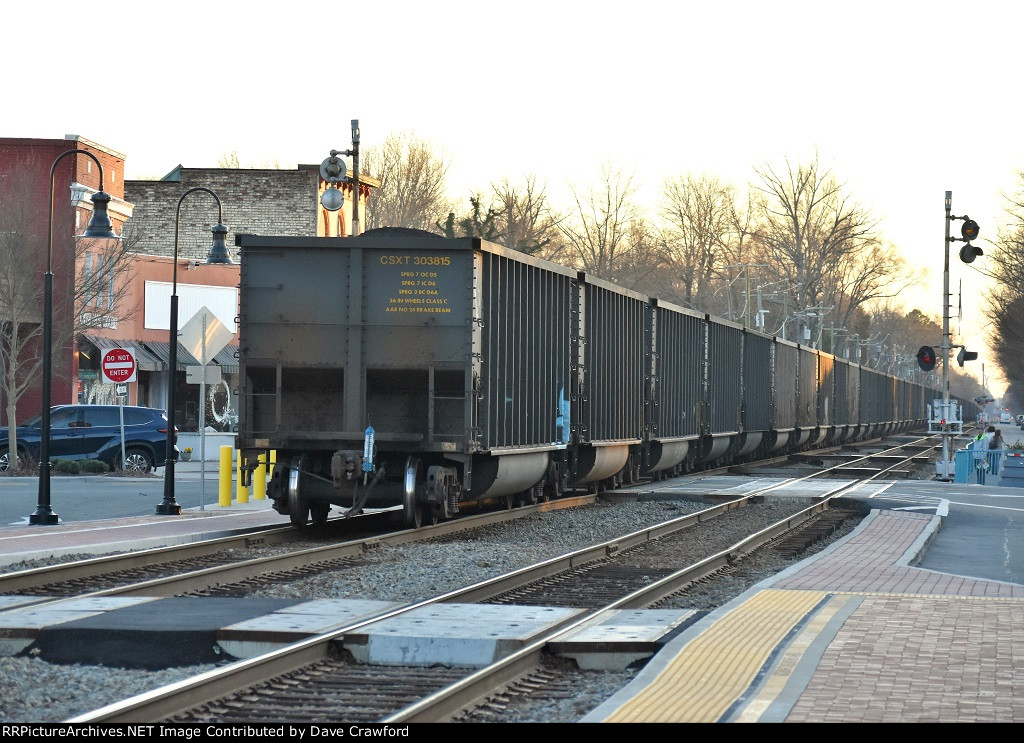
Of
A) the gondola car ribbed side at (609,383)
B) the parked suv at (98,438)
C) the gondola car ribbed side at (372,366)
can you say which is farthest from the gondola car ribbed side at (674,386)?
the parked suv at (98,438)

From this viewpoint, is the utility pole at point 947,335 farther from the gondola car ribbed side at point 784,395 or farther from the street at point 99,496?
the street at point 99,496

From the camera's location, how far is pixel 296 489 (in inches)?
700

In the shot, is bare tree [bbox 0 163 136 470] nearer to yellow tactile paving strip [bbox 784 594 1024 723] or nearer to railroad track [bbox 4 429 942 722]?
railroad track [bbox 4 429 942 722]

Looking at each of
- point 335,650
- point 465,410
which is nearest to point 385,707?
point 335,650

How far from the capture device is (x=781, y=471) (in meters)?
36.9

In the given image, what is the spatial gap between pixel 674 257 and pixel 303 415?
79.7 metres

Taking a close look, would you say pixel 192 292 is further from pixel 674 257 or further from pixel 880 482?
pixel 674 257

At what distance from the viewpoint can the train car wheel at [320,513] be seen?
19000mm

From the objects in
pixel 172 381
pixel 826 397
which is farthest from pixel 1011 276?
pixel 172 381

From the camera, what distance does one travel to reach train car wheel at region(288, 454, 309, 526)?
17.8 meters

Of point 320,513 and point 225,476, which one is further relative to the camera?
point 225,476

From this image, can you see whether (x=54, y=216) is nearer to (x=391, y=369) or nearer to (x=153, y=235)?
(x=153, y=235)

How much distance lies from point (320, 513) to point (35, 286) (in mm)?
24124

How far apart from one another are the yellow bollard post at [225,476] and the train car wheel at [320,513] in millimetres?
4396
